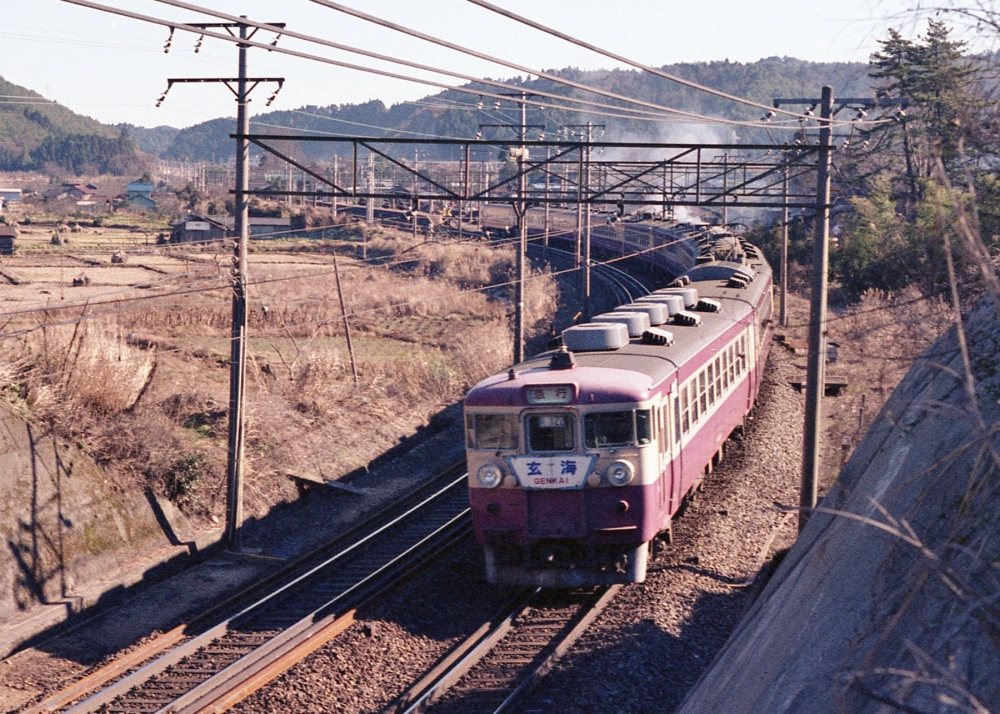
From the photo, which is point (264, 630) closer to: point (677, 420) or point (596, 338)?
point (596, 338)

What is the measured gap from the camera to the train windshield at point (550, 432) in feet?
34.2

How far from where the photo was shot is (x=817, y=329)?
40.2ft

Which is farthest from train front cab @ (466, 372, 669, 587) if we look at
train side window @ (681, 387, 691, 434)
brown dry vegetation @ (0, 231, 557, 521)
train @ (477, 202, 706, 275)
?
train @ (477, 202, 706, 275)

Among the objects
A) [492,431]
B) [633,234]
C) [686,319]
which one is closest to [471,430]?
[492,431]

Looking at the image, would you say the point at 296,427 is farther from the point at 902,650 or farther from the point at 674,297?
the point at 902,650

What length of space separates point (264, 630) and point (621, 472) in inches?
159

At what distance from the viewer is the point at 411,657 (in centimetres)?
992

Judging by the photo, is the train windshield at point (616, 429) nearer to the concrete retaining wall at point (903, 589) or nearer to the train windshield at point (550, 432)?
the train windshield at point (550, 432)

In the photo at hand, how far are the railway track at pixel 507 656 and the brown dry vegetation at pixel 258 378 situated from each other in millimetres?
4985

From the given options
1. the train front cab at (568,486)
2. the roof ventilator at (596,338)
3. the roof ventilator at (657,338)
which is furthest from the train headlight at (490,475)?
the roof ventilator at (657,338)

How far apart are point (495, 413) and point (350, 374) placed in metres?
12.8

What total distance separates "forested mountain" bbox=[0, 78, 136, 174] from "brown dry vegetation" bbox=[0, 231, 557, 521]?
11527 centimetres

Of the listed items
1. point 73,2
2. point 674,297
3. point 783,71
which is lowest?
point 674,297

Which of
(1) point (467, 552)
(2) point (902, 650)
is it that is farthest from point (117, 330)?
(2) point (902, 650)
